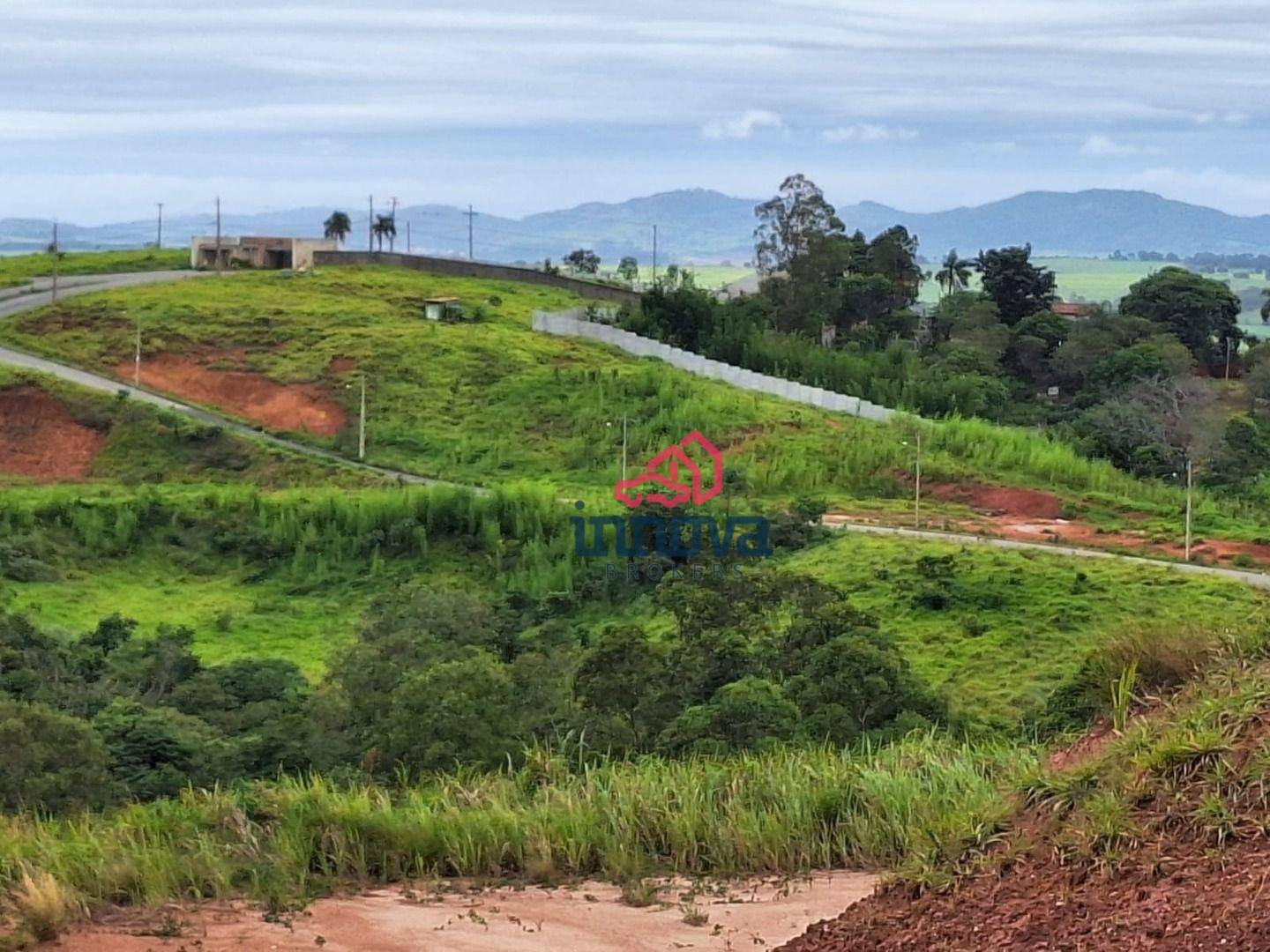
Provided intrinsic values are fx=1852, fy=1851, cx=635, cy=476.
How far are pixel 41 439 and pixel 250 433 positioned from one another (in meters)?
5.28

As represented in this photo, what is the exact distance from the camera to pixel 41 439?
149ft

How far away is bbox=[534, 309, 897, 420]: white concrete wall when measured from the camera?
4638 centimetres

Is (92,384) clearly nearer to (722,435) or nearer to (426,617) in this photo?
(722,435)

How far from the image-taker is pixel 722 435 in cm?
4238

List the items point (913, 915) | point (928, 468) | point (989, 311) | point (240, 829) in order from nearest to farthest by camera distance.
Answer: point (913, 915) < point (240, 829) < point (928, 468) < point (989, 311)

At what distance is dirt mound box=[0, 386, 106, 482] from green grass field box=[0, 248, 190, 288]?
1511 cm

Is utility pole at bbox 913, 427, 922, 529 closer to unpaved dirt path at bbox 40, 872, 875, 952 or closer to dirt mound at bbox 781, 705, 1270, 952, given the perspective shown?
unpaved dirt path at bbox 40, 872, 875, 952

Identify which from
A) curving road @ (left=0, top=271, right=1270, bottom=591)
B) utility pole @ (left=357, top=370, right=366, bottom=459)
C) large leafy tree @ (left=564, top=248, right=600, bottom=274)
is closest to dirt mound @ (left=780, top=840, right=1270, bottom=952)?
curving road @ (left=0, top=271, right=1270, bottom=591)

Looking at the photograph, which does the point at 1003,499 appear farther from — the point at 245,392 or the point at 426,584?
the point at 245,392

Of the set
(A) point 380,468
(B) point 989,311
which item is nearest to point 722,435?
(A) point 380,468

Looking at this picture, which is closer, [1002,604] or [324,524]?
[1002,604]

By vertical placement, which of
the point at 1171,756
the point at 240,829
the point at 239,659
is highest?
the point at 1171,756

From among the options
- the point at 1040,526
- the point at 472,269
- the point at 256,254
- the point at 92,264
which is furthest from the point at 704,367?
the point at 92,264

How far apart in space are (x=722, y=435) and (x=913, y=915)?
1408 inches
